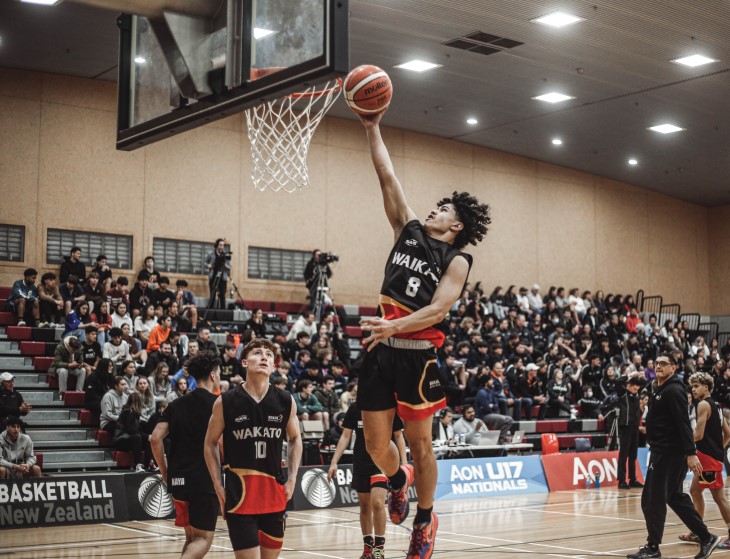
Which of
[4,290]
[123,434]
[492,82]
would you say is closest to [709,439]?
[123,434]

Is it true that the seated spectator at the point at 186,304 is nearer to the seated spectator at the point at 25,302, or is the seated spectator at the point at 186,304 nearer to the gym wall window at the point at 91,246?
the gym wall window at the point at 91,246

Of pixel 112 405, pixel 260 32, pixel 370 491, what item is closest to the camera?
pixel 260 32

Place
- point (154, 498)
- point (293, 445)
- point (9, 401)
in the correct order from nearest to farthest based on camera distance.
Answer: point (293, 445) < point (154, 498) < point (9, 401)

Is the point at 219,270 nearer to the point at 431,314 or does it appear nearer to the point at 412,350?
the point at 412,350

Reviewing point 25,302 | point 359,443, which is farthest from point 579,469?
point 25,302

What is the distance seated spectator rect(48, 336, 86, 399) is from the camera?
15555 millimetres

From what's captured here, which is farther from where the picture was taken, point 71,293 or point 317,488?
point 71,293

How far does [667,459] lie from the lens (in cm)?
916

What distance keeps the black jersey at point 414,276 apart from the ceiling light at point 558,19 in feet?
38.8

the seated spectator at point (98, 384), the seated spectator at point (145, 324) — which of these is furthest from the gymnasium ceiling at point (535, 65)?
the seated spectator at point (98, 384)

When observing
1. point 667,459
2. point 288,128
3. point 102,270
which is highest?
point 288,128

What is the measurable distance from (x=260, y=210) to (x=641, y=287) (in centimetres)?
1401

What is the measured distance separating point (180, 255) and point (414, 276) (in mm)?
16351

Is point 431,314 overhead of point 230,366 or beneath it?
overhead
